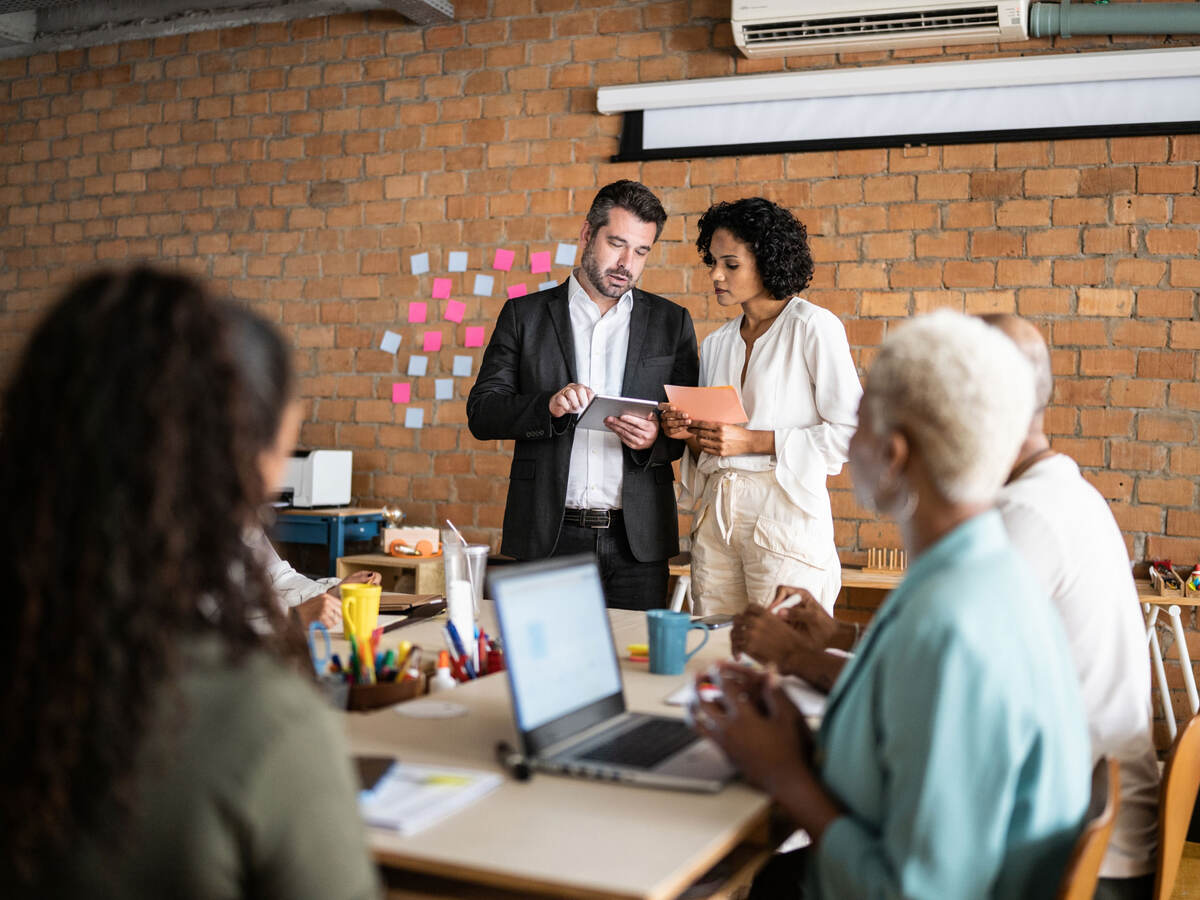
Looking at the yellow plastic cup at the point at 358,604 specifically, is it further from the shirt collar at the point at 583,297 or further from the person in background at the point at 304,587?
the shirt collar at the point at 583,297

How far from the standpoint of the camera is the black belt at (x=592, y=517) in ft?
9.21

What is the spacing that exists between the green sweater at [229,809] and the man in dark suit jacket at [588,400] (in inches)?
77.9

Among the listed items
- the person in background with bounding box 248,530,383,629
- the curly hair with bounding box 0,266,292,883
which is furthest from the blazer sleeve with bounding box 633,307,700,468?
the curly hair with bounding box 0,266,292,883

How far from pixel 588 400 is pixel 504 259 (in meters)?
2.19

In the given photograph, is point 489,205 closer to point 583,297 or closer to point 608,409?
point 583,297

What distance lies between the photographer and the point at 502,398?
288 centimetres

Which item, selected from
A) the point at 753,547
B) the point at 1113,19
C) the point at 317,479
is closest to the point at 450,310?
the point at 317,479

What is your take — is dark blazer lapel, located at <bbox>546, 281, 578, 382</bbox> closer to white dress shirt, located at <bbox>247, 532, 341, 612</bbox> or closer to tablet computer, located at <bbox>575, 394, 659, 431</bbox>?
tablet computer, located at <bbox>575, 394, 659, 431</bbox>

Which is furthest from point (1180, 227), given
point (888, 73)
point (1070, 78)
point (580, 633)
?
point (580, 633)

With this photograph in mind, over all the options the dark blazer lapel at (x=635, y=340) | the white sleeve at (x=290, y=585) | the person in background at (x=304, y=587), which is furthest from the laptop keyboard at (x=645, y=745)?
the dark blazer lapel at (x=635, y=340)

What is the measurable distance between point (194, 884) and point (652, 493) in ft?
7.04

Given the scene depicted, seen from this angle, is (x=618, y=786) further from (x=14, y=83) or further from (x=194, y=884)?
(x=14, y=83)

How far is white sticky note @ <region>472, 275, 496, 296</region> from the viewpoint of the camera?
15.7 ft

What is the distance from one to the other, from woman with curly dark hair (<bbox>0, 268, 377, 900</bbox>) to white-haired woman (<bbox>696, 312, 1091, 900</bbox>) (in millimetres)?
506
